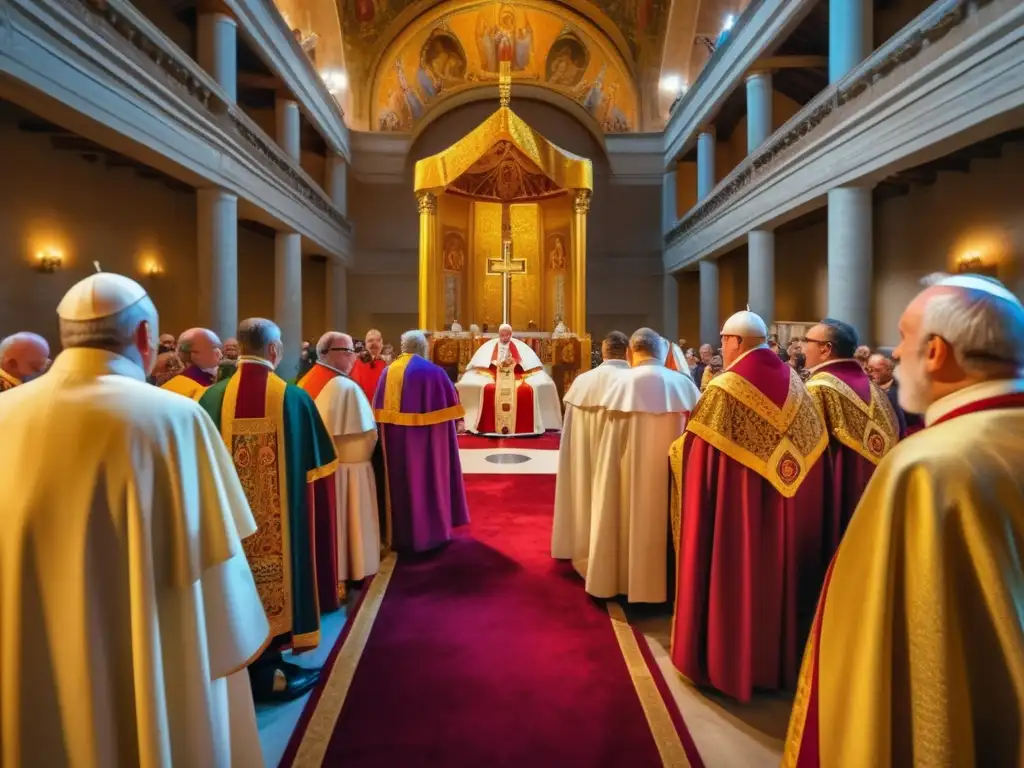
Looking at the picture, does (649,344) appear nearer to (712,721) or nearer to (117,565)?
(712,721)

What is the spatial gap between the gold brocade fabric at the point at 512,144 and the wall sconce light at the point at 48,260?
248 inches

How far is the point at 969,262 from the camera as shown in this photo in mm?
9008

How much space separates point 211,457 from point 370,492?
2726 millimetres

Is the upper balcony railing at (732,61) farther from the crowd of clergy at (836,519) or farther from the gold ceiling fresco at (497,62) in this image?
the crowd of clergy at (836,519)

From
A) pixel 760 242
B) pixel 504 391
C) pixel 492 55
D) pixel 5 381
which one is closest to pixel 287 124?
pixel 504 391

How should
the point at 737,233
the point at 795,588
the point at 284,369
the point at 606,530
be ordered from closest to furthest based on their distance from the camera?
the point at 795,588 < the point at 606,530 < the point at 737,233 < the point at 284,369

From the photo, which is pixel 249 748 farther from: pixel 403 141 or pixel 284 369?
pixel 403 141

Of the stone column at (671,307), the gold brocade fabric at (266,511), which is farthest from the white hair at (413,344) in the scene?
the stone column at (671,307)

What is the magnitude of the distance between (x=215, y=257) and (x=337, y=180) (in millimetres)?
8761

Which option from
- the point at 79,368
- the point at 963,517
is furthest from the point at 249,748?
the point at 963,517

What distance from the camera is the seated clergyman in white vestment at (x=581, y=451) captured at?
416 centimetres

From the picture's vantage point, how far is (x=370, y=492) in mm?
4445

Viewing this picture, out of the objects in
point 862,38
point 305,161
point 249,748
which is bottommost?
point 249,748

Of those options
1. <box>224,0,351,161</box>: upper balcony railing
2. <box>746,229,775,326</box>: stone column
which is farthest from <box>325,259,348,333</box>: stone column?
<box>746,229,775,326</box>: stone column
